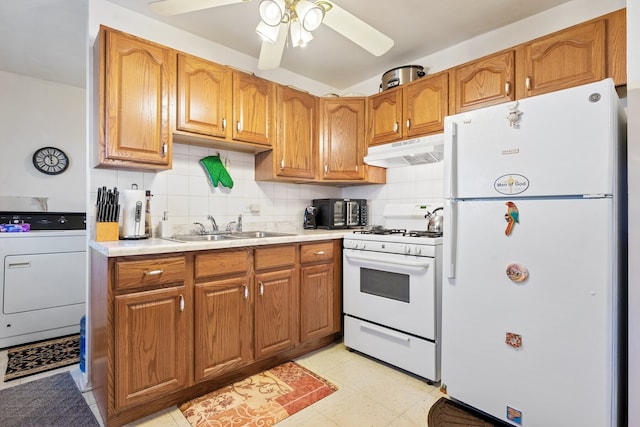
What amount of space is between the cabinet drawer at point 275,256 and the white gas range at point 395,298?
19.0 inches

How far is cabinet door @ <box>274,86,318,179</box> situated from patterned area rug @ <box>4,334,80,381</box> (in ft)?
7.04

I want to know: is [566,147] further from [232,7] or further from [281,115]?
[232,7]

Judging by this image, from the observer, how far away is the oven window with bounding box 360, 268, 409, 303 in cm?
215

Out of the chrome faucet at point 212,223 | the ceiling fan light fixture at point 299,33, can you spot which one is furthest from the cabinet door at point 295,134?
the ceiling fan light fixture at point 299,33

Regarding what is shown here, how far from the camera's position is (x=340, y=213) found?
3.04 metres

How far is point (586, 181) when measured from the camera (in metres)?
1.35

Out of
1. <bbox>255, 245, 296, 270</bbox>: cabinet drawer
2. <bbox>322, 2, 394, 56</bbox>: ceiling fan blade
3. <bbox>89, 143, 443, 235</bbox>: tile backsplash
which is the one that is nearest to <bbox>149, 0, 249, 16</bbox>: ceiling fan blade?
<bbox>322, 2, 394, 56</bbox>: ceiling fan blade

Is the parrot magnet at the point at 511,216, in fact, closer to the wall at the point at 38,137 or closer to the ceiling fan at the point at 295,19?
the ceiling fan at the point at 295,19

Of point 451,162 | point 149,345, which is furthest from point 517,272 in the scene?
point 149,345

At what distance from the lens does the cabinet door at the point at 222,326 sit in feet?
6.03

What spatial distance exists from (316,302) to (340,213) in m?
0.93

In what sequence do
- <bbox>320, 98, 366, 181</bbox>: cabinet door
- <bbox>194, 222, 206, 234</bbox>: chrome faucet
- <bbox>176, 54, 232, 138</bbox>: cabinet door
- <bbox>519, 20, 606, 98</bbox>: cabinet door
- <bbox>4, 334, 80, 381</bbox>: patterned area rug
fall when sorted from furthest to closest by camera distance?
<bbox>320, 98, 366, 181</bbox>: cabinet door → <bbox>194, 222, 206, 234</bbox>: chrome faucet → <bbox>4, 334, 80, 381</bbox>: patterned area rug → <bbox>176, 54, 232, 138</bbox>: cabinet door → <bbox>519, 20, 606, 98</bbox>: cabinet door

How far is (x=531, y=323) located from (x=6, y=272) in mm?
3727

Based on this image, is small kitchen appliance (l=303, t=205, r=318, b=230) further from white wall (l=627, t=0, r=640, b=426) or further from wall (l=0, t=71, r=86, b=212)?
wall (l=0, t=71, r=86, b=212)
